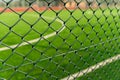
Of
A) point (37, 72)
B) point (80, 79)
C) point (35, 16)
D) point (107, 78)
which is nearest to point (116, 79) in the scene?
point (107, 78)

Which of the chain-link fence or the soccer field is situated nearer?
the chain-link fence

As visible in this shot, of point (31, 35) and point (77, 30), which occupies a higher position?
point (31, 35)

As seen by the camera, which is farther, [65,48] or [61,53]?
[65,48]

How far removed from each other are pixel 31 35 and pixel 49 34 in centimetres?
109

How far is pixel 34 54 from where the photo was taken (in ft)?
33.2

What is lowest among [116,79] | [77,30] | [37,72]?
[77,30]

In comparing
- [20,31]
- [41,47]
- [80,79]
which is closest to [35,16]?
[20,31]

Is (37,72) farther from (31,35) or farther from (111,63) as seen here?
(31,35)

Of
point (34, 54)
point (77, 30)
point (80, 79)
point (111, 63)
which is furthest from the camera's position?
point (77, 30)

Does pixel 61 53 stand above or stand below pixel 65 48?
above

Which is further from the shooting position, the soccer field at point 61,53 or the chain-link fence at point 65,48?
the soccer field at point 61,53

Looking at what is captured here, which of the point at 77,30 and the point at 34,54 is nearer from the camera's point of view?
the point at 34,54

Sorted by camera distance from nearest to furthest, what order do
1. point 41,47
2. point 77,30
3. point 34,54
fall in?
point 34,54 → point 41,47 → point 77,30

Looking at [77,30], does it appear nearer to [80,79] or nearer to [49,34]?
[49,34]
